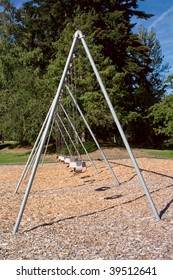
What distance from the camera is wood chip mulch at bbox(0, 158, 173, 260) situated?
3.84 metres

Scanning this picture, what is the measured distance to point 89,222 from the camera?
5199mm

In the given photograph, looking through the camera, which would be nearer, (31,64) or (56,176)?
(56,176)

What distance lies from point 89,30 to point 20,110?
24.7 feet

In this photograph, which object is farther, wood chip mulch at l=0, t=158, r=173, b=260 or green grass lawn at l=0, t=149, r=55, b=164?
green grass lawn at l=0, t=149, r=55, b=164

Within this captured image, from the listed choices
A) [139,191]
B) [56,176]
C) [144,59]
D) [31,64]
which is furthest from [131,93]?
[139,191]

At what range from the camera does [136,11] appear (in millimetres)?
27188

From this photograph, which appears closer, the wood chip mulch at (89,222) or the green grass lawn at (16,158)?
the wood chip mulch at (89,222)

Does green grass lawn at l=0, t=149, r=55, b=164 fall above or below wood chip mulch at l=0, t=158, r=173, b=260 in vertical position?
above

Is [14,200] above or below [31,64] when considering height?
below

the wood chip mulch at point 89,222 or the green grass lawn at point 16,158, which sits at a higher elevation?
the green grass lawn at point 16,158

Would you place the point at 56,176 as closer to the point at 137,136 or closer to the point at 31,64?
the point at 31,64

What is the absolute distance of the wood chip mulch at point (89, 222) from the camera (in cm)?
384
